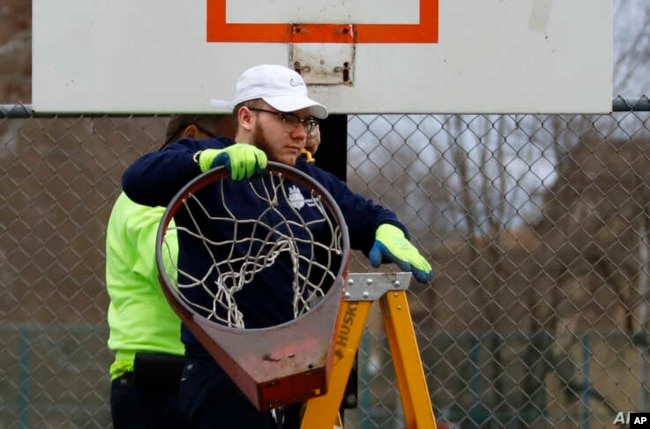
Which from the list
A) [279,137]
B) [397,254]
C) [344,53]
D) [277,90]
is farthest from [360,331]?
[344,53]

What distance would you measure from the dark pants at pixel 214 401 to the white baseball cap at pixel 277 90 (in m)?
0.71

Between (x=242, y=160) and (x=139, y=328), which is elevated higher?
(x=242, y=160)

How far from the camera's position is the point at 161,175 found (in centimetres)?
329

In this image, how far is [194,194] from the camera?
336 centimetres

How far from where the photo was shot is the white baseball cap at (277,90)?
346 centimetres

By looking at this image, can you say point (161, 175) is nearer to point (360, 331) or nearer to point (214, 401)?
point (214, 401)

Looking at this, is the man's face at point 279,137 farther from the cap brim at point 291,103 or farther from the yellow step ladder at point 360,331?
the yellow step ladder at point 360,331

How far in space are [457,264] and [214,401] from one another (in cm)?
585

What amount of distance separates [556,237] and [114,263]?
631 cm

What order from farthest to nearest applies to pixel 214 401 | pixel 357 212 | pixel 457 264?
pixel 457 264 < pixel 357 212 < pixel 214 401

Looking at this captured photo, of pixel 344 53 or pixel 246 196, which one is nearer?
pixel 246 196

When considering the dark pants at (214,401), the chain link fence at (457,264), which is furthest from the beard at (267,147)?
the chain link fence at (457,264)

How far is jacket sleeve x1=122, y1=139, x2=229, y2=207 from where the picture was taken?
328 cm

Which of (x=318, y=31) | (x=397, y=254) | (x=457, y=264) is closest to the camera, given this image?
(x=397, y=254)
